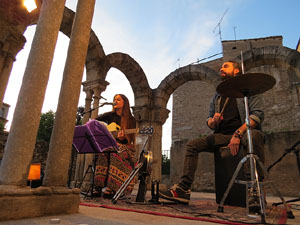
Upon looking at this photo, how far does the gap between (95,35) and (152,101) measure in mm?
3012

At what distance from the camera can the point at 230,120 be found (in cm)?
344

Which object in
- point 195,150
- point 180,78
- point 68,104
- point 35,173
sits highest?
point 180,78

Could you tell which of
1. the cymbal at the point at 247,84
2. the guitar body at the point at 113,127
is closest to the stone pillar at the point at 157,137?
the guitar body at the point at 113,127

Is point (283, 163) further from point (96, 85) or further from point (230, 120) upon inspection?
point (96, 85)

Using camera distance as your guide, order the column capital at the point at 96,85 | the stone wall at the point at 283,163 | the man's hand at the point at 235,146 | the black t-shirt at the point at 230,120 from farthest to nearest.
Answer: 1. the stone wall at the point at 283,163
2. the column capital at the point at 96,85
3. the black t-shirt at the point at 230,120
4. the man's hand at the point at 235,146

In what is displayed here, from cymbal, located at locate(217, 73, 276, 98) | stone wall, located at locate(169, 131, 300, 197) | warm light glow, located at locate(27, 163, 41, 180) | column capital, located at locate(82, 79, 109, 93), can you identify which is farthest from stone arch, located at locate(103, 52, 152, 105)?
stone wall, located at locate(169, 131, 300, 197)

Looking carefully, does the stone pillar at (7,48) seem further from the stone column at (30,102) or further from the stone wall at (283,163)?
the stone wall at (283,163)

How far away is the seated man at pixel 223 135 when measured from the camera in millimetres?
2920

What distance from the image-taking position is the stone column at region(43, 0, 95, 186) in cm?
233

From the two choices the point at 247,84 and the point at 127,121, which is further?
the point at 127,121

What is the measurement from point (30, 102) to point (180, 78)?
6.05 meters

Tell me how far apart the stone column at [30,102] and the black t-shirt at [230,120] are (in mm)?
2688

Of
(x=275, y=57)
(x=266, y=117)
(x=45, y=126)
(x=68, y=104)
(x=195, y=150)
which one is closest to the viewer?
(x=68, y=104)

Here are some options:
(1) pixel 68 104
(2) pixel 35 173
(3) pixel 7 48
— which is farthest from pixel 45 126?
(1) pixel 68 104
